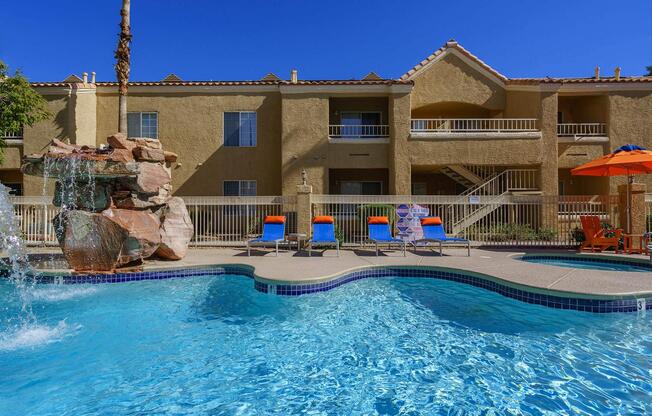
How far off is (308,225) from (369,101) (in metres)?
9.68

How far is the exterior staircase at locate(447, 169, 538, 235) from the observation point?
1324 centimetres

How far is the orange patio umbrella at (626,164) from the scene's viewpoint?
9.59 m


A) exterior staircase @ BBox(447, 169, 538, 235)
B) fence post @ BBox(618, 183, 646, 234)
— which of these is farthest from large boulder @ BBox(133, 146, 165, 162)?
fence post @ BBox(618, 183, 646, 234)

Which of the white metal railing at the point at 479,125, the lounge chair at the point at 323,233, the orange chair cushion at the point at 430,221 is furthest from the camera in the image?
the white metal railing at the point at 479,125

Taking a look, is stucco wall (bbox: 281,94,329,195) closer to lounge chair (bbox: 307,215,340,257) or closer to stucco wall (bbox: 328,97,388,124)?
stucco wall (bbox: 328,97,388,124)

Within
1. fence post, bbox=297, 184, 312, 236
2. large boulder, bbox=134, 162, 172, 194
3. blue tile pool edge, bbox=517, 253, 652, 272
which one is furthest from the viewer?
fence post, bbox=297, 184, 312, 236

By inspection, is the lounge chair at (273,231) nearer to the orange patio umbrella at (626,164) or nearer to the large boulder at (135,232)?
the large boulder at (135,232)

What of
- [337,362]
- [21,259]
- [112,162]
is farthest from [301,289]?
[21,259]

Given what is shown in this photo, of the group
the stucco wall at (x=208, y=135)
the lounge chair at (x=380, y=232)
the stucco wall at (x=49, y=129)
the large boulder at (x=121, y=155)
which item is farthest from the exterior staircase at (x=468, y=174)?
the stucco wall at (x=49, y=129)

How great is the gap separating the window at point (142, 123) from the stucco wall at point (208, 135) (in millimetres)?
293

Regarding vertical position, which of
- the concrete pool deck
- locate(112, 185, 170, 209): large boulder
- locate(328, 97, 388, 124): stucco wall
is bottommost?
the concrete pool deck

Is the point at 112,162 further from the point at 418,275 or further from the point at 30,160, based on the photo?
the point at 418,275

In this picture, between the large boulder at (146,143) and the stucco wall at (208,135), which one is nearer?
the large boulder at (146,143)

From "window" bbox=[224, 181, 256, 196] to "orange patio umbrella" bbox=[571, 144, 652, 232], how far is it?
14.1 m
